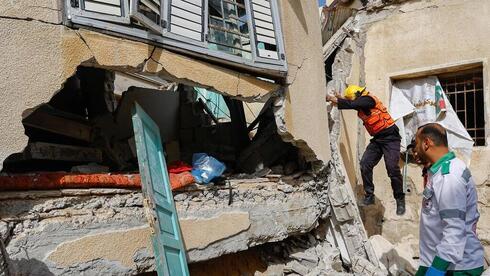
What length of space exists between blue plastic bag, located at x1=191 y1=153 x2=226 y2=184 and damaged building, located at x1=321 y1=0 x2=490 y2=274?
2280 millimetres

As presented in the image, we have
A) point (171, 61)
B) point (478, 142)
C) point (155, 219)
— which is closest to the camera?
point (155, 219)

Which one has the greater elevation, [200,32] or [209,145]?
[200,32]

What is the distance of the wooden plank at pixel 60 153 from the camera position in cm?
371

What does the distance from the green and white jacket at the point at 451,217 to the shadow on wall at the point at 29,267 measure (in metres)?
2.67

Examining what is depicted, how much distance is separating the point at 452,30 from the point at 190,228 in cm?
519

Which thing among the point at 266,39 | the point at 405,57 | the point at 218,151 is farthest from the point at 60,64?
the point at 405,57

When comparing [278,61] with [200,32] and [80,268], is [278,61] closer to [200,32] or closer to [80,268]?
[200,32]

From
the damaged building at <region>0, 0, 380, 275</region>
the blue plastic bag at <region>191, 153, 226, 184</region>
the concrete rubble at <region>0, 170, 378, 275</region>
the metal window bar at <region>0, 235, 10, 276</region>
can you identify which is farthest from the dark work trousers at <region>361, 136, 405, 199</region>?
the metal window bar at <region>0, 235, 10, 276</region>

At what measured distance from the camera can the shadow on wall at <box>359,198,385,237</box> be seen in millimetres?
6703

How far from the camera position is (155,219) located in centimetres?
318

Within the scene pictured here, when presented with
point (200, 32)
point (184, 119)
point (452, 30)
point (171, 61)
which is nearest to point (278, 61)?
point (200, 32)

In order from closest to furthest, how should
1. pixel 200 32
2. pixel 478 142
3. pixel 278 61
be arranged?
pixel 200 32, pixel 278 61, pixel 478 142

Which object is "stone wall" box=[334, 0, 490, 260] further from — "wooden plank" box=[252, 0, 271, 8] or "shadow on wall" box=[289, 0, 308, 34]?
"wooden plank" box=[252, 0, 271, 8]

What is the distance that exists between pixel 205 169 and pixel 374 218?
12.1 feet
